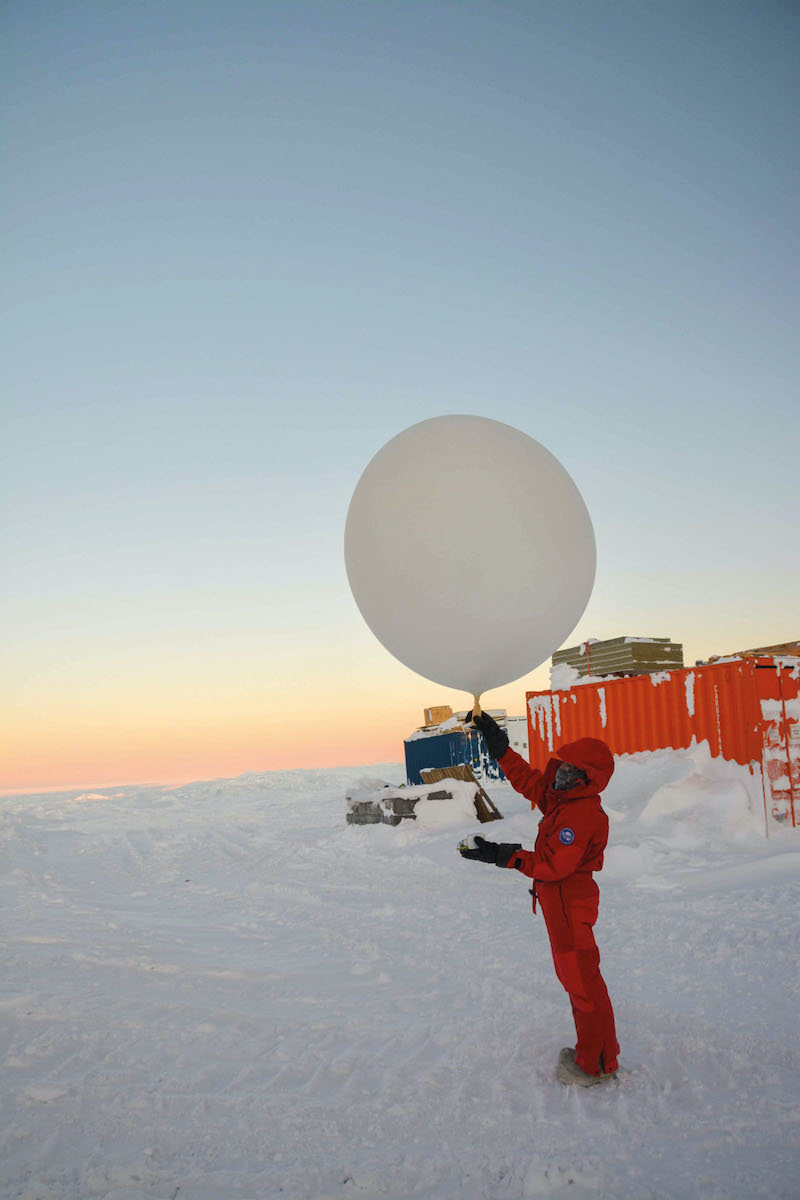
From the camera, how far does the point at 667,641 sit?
19641 millimetres

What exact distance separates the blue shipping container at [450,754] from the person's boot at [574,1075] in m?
16.2

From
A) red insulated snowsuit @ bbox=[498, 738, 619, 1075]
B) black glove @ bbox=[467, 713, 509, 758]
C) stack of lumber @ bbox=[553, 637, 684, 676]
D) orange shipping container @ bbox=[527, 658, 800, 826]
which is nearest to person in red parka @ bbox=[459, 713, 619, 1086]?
red insulated snowsuit @ bbox=[498, 738, 619, 1075]

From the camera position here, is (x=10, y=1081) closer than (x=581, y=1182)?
No

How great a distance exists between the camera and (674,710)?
12180 millimetres

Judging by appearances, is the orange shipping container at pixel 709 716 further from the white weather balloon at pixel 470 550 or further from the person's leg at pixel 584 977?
the person's leg at pixel 584 977

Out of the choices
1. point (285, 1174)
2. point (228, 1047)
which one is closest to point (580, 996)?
point (285, 1174)

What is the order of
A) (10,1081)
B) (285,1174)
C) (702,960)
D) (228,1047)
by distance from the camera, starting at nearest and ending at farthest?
(285,1174) < (10,1081) < (228,1047) < (702,960)

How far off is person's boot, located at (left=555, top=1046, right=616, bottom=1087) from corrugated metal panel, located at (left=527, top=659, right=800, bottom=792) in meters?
7.76

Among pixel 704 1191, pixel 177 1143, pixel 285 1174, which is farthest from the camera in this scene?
pixel 177 1143

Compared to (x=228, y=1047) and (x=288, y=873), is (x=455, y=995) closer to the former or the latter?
(x=228, y=1047)

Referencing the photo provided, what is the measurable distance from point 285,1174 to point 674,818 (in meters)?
8.33

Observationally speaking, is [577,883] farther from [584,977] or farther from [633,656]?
[633,656]

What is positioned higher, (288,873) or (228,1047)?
(228,1047)

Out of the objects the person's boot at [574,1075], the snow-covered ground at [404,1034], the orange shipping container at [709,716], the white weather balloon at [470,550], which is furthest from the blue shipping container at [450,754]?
the person's boot at [574,1075]
